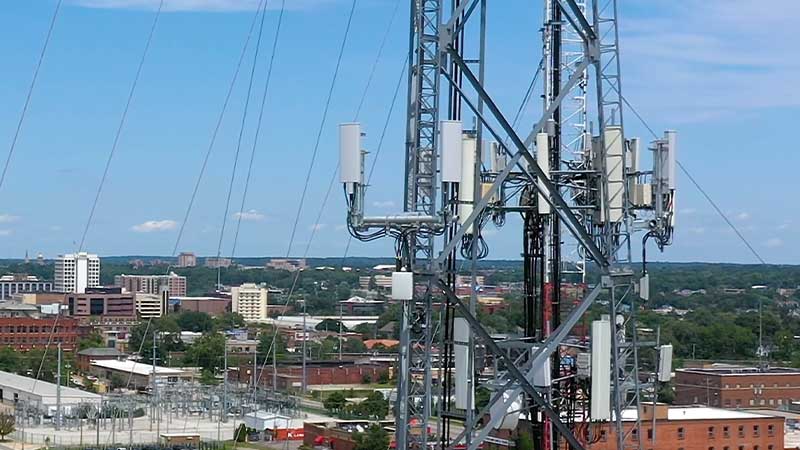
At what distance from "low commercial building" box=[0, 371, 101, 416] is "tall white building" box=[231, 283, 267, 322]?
57.6 metres

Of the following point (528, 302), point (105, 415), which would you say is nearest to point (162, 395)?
point (105, 415)

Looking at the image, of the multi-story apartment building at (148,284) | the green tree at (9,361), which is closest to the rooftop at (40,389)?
the green tree at (9,361)

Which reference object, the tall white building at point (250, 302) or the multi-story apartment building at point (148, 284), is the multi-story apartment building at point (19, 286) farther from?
the tall white building at point (250, 302)

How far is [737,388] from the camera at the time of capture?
171 feet

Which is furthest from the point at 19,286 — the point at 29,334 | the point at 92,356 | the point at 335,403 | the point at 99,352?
the point at 335,403

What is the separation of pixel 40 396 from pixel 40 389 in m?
3.48

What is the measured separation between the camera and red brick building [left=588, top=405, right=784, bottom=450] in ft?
115

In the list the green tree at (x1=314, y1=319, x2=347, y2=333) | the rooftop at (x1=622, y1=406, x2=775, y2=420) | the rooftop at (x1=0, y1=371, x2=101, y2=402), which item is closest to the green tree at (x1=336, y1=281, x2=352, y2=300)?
the green tree at (x1=314, y1=319, x2=347, y2=333)

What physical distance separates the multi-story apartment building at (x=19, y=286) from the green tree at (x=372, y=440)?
109 metres

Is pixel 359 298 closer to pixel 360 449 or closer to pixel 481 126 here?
pixel 360 449

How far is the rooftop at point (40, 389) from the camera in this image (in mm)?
54981

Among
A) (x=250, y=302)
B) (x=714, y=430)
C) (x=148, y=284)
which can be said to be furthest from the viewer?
(x=148, y=284)

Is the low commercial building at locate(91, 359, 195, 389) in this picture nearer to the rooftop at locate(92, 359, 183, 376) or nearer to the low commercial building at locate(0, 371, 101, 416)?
the rooftop at locate(92, 359, 183, 376)

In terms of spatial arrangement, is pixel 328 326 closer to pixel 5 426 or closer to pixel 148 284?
pixel 148 284
